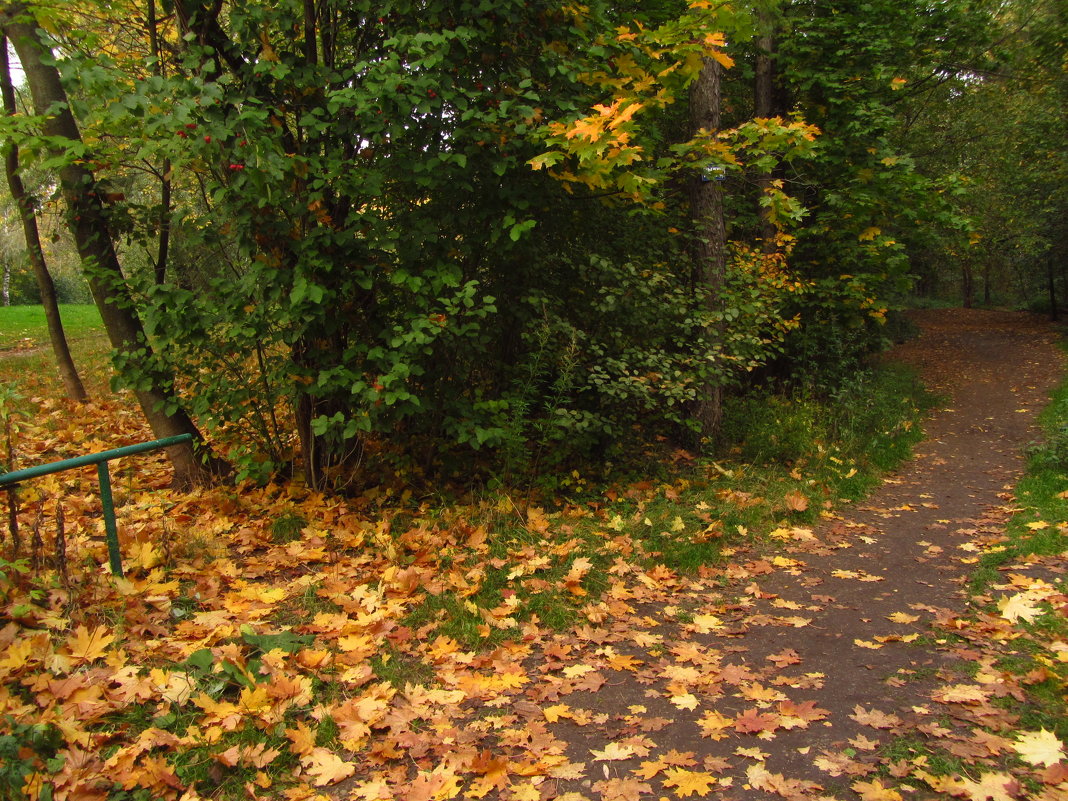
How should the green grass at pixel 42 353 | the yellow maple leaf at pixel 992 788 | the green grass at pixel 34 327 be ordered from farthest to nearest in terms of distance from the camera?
the green grass at pixel 34 327
the green grass at pixel 42 353
the yellow maple leaf at pixel 992 788

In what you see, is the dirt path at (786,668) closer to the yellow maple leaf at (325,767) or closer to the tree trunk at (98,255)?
Answer: the yellow maple leaf at (325,767)

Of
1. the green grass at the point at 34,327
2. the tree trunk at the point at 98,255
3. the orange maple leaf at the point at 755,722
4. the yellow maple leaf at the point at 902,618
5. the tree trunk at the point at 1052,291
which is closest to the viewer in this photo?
the orange maple leaf at the point at 755,722

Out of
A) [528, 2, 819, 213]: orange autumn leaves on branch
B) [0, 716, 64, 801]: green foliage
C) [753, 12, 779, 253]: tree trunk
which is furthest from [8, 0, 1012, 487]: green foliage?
[753, 12, 779, 253]: tree trunk

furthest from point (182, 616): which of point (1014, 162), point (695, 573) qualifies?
point (1014, 162)

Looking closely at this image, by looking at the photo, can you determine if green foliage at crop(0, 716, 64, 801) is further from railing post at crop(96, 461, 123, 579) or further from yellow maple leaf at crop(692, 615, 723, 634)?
yellow maple leaf at crop(692, 615, 723, 634)

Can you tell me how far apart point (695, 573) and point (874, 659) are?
1659 millimetres

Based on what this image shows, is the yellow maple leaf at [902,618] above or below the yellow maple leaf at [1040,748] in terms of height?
below

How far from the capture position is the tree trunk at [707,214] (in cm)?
884

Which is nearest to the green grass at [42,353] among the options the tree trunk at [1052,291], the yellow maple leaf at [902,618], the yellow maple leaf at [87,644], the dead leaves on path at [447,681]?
the dead leaves on path at [447,681]

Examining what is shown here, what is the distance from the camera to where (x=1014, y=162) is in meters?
20.0

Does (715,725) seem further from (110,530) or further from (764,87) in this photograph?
(764,87)

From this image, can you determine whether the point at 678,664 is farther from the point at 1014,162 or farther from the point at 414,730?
the point at 1014,162

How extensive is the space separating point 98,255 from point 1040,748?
7415mm

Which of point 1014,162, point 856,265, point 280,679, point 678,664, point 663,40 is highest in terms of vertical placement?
point 1014,162
